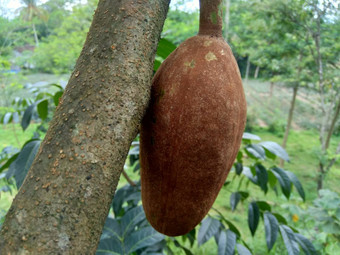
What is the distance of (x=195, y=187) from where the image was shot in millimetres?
571

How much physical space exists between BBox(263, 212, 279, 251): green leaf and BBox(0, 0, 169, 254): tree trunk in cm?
92

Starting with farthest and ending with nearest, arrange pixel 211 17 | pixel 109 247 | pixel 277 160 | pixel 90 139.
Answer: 1. pixel 277 160
2. pixel 109 247
3. pixel 211 17
4. pixel 90 139

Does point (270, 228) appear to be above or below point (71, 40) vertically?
below

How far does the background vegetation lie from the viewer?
1.14m

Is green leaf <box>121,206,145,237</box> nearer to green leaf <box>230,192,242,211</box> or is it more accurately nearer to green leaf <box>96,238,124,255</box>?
green leaf <box>96,238,124,255</box>

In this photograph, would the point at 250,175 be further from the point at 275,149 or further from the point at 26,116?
the point at 26,116

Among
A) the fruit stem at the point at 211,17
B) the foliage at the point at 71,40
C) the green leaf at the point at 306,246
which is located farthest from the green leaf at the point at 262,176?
the foliage at the point at 71,40

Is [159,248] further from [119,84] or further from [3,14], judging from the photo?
[3,14]

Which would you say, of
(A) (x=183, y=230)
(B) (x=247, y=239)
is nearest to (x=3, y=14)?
(A) (x=183, y=230)

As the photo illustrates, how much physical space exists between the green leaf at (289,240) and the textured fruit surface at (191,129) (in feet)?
2.36

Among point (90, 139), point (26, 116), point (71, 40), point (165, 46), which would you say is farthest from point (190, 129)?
point (71, 40)

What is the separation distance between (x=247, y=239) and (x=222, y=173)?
2.68 meters

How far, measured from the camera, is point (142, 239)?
932 mm

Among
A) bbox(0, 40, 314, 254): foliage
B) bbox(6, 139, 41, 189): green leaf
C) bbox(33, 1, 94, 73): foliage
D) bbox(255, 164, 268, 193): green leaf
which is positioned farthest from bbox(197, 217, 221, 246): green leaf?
bbox(33, 1, 94, 73): foliage
